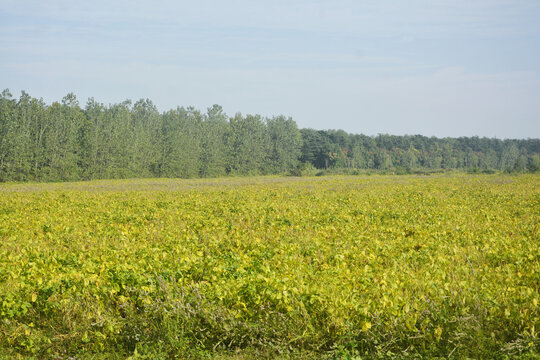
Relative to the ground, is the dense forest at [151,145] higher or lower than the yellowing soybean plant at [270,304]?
higher

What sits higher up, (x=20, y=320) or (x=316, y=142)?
(x=316, y=142)

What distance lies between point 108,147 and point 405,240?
5436cm

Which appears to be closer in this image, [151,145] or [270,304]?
[270,304]

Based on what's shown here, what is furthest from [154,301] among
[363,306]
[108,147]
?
[108,147]

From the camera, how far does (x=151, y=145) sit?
67.0 m

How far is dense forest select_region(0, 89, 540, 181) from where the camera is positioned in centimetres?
5200

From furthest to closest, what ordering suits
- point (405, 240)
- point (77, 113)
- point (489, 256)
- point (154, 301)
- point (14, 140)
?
point (77, 113) < point (14, 140) < point (405, 240) < point (489, 256) < point (154, 301)

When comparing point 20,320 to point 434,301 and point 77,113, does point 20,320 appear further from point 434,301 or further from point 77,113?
point 77,113

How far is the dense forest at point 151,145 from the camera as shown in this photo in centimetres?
5200

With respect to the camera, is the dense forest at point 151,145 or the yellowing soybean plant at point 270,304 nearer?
the yellowing soybean plant at point 270,304

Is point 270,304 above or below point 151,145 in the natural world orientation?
below

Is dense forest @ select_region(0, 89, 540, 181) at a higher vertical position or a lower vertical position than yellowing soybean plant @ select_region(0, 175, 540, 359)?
higher

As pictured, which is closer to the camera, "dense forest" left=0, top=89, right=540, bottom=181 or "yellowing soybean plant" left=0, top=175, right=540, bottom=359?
"yellowing soybean plant" left=0, top=175, right=540, bottom=359

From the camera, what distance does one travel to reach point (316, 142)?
109750mm
